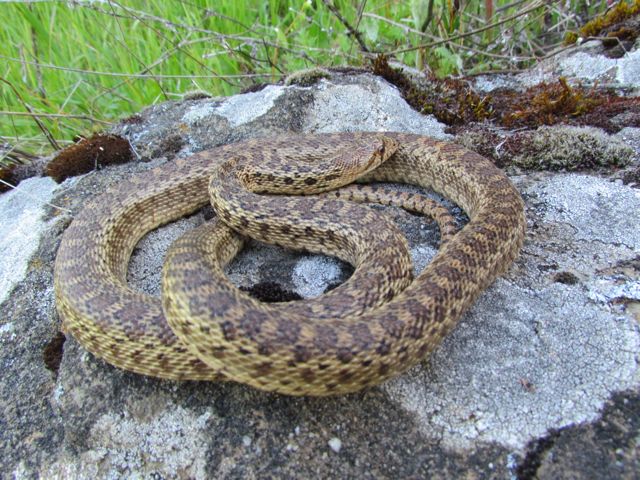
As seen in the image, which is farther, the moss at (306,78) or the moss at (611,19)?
the moss at (611,19)

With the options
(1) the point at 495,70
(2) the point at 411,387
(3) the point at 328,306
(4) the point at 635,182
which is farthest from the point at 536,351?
(1) the point at 495,70

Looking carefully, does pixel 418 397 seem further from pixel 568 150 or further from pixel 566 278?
pixel 568 150

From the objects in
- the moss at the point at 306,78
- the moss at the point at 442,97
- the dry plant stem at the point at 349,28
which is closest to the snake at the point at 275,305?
the moss at the point at 442,97

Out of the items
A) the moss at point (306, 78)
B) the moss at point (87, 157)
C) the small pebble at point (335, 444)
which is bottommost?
the small pebble at point (335, 444)

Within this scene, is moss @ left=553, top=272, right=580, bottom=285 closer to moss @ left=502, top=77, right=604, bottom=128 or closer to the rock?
the rock

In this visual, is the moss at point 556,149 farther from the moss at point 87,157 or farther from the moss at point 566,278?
the moss at point 87,157

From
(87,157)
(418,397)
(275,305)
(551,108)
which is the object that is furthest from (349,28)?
(418,397)

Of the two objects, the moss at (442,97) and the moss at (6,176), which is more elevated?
the moss at (442,97)
